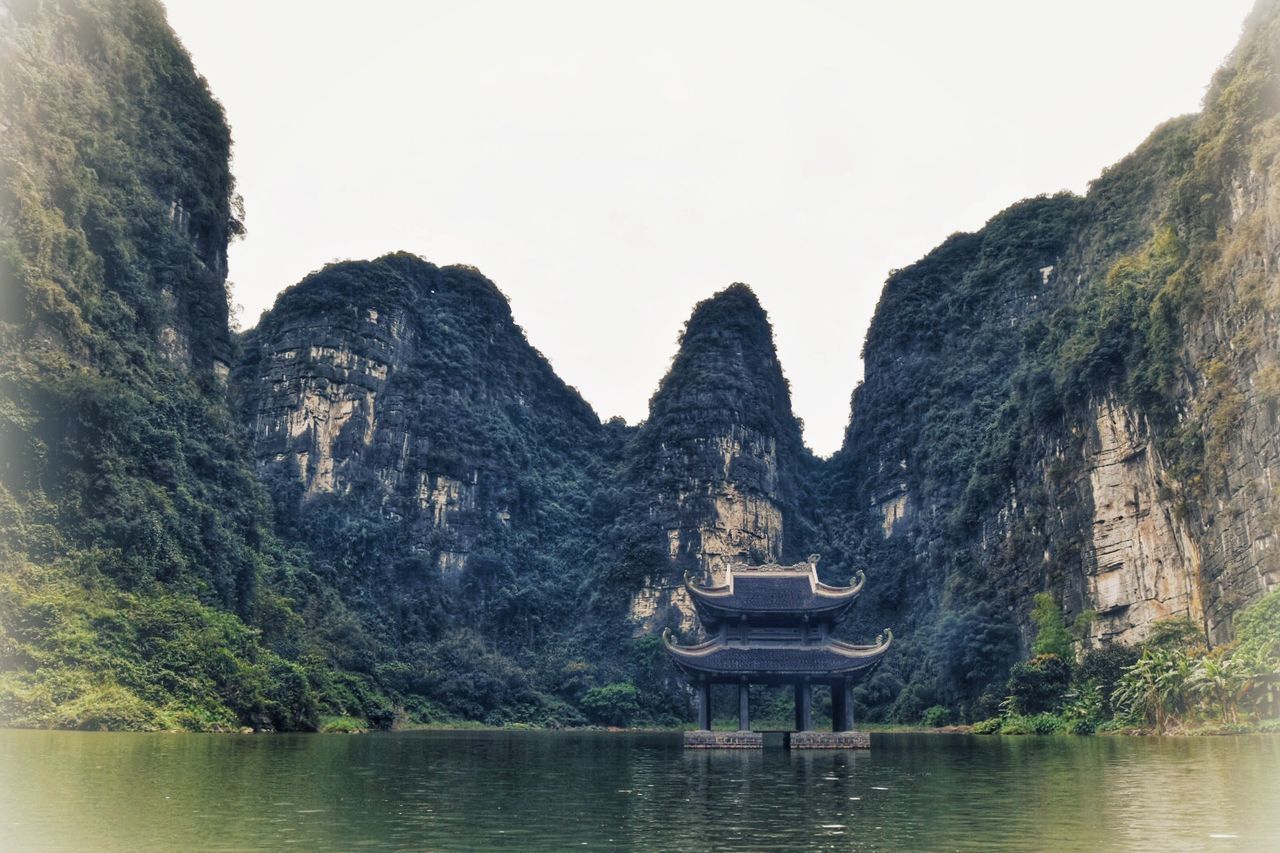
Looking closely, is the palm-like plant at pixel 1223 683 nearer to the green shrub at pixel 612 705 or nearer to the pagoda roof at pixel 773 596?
the pagoda roof at pixel 773 596

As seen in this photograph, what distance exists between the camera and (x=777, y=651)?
32.3 m

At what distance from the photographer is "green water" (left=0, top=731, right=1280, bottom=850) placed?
32.2 ft

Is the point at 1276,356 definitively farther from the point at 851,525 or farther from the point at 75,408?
the point at 851,525

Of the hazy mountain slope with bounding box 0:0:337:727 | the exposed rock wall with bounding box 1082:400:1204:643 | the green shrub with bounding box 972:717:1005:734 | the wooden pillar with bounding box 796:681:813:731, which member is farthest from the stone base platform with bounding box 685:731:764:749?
the exposed rock wall with bounding box 1082:400:1204:643

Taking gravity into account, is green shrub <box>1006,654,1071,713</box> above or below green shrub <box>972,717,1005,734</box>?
above

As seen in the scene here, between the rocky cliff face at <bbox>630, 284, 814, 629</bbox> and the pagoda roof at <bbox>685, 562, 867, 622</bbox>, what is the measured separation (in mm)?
47548

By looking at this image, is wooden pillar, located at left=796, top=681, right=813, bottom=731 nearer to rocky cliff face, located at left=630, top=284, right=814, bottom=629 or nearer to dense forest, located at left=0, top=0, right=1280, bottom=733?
dense forest, located at left=0, top=0, right=1280, bottom=733

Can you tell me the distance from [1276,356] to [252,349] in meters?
74.3

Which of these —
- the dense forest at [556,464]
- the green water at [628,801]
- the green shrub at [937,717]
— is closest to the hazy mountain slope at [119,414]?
the dense forest at [556,464]

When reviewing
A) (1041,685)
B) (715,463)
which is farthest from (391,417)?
(1041,685)

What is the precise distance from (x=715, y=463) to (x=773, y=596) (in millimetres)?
56086

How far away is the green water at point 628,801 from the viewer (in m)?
9.82

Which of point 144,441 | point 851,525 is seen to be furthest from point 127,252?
point 851,525

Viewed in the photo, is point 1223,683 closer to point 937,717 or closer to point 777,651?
point 777,651
